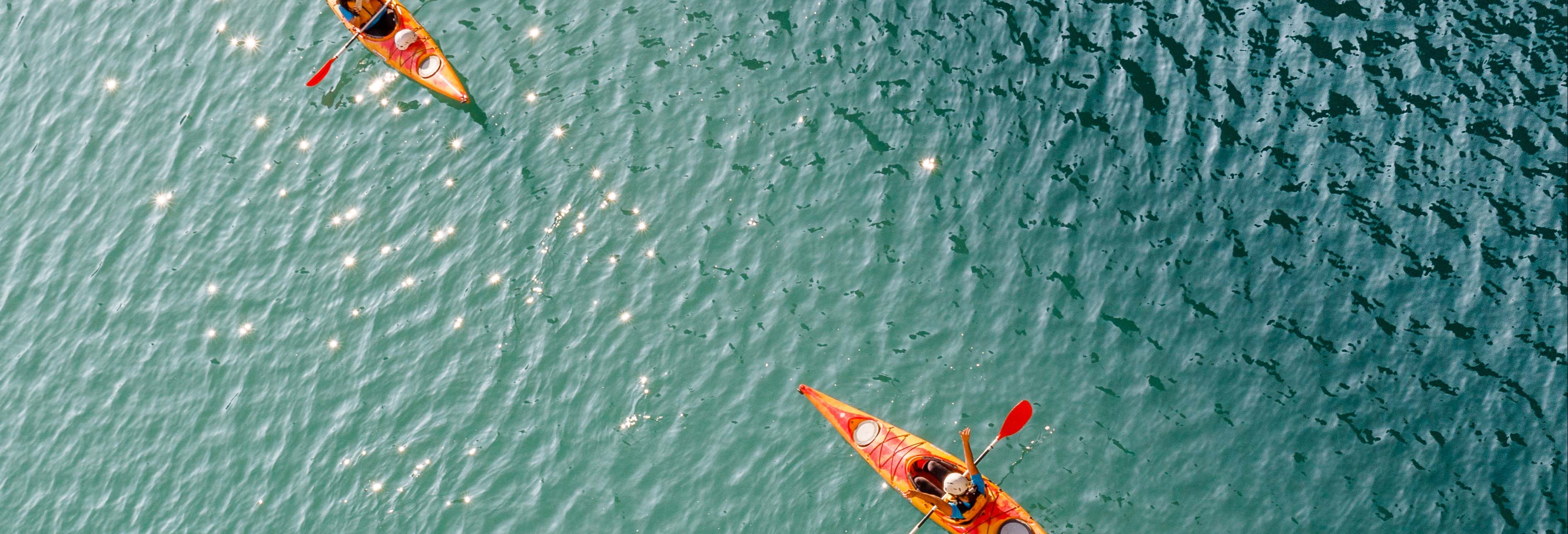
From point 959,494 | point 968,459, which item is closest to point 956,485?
point 959,494

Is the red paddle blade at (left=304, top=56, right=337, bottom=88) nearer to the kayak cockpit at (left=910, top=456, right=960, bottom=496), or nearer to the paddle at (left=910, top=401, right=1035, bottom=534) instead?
the kayak cockpit at (left=910, top=456, right=960, bottom=496)

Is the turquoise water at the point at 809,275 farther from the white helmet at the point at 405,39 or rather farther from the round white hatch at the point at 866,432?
the white helmet at the point at 405,39

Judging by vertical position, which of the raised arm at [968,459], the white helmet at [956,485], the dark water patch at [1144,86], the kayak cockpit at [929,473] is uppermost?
the dark water patch at [1144,86]

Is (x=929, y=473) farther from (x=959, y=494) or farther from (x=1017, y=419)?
(x=1017, y=419)

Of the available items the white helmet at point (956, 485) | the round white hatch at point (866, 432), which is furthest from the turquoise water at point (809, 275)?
the white helmet at point (956, 485)

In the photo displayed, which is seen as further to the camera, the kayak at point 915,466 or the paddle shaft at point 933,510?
the kayak at point 915,466
